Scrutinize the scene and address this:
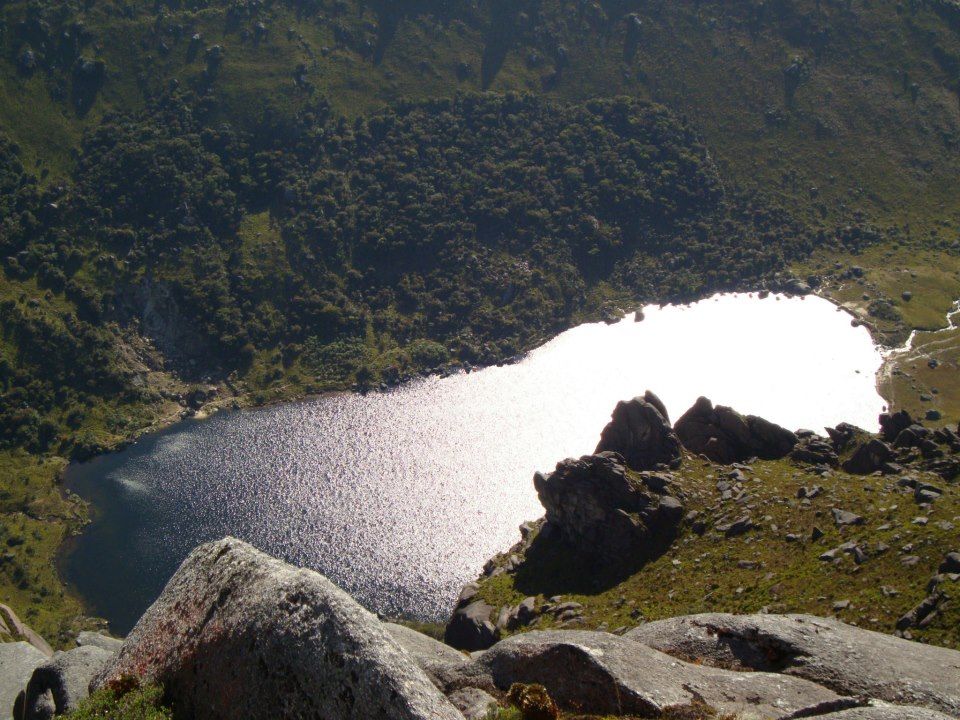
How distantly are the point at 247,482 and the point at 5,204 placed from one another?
9498cm

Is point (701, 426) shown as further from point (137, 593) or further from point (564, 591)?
point (137, 593)

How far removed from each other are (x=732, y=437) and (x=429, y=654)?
2231 inches

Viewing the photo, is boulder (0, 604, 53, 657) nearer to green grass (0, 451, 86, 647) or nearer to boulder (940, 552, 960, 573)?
green grass (0, 451, 86, 647)

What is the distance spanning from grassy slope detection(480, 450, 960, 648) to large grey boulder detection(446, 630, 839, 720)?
20926mm

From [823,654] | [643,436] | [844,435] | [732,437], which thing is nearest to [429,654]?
[823,654]

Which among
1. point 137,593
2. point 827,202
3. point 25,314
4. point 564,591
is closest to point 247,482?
point 137,593

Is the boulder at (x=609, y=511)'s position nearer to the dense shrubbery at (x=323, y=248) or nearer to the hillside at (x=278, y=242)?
the hillside at (x=278, y=242)

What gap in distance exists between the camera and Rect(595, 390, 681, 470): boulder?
78.6 m

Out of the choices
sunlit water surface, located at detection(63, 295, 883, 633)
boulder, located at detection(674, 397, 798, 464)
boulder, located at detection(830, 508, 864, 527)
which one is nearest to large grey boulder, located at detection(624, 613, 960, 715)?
boulder, located at detection(830, 508, 864, 527)

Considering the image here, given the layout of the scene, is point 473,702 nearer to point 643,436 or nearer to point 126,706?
point 126,706

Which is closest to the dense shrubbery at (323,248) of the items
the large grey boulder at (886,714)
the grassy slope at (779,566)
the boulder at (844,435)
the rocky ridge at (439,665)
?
the boulder at (844,435)

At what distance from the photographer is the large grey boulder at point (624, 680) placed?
27.0m

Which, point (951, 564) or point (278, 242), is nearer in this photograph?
point (951, 564)

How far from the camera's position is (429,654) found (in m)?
31.9
